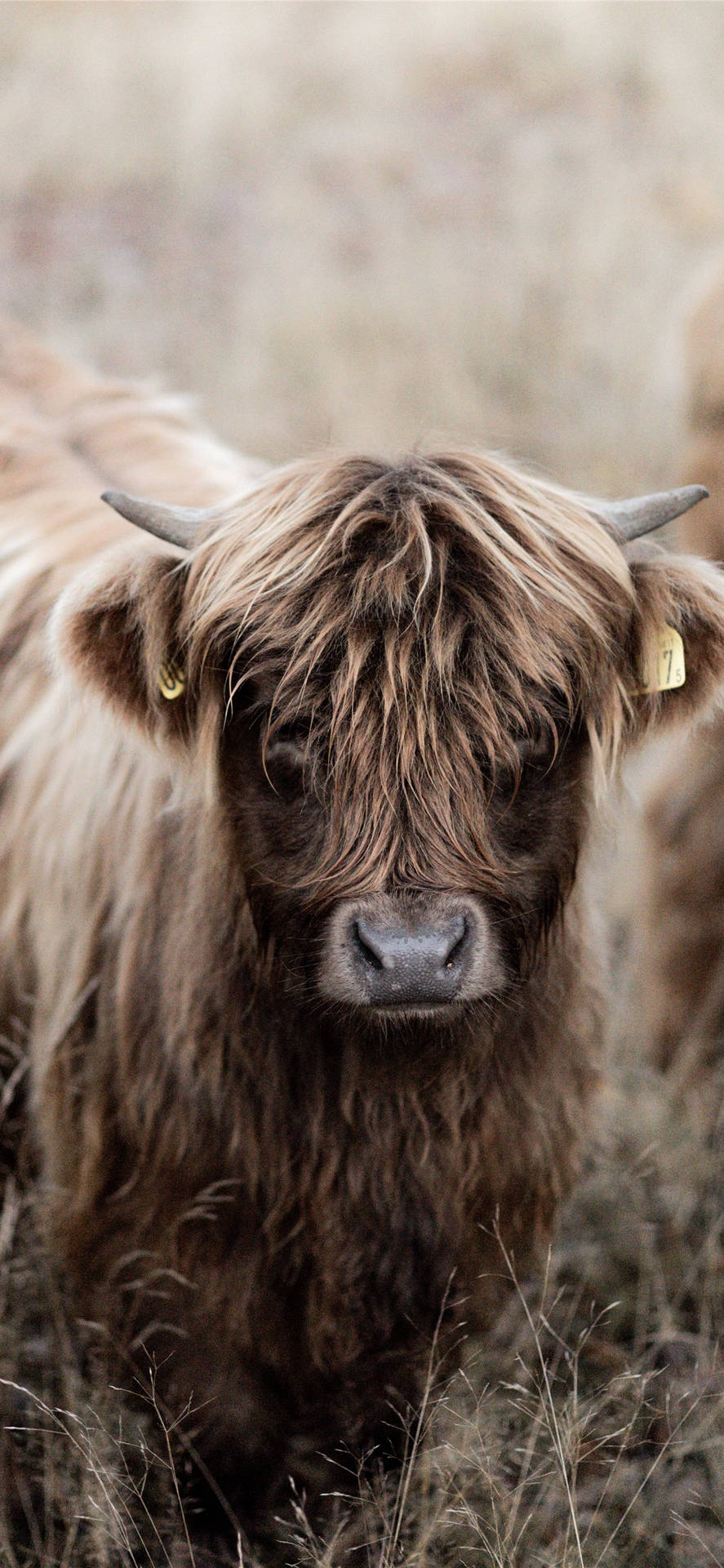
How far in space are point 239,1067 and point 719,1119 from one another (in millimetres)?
1696

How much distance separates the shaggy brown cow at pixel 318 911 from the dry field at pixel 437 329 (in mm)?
179

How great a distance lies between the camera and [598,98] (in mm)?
12461

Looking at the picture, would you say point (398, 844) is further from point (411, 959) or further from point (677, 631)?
point (677, 631)

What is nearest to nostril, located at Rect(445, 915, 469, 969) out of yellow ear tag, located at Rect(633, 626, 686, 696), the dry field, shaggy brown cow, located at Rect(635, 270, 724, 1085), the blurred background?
yellow ear tag, located at Rect(633, 626, 686, 696)

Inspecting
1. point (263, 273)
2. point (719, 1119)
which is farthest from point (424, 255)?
point (719, 1119)

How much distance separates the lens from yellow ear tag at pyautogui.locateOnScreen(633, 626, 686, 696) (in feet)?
7.15

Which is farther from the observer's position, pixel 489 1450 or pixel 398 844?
pixel 489 1450

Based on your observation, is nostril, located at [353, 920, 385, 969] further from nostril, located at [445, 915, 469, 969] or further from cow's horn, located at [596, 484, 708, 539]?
cow's horn, located at [596, 484, 708, 539]

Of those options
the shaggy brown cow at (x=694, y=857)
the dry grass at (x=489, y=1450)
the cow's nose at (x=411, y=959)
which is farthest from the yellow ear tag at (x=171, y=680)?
the shaggy brown cow at (x=694, y=857)

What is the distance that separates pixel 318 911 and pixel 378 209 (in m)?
9.92

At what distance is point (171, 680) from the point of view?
2.23m

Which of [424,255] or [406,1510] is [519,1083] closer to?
[406,1510]

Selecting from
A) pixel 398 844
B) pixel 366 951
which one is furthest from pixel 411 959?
pixel 398 844

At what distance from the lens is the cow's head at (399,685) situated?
1.94 metres
